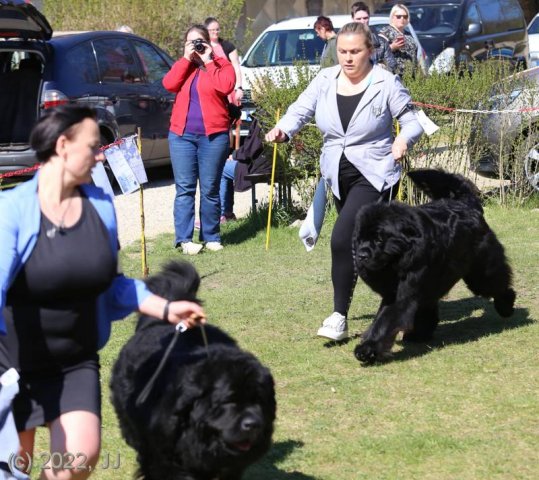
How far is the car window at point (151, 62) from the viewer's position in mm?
12961

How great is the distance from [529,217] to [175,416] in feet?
25.9

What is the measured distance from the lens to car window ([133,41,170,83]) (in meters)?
13.0

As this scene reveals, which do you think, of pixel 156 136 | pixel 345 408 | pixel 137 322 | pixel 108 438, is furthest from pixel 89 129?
pixel 156 136

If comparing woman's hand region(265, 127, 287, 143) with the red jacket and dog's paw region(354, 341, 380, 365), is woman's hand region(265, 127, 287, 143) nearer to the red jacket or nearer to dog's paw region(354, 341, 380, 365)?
dog's paw region(354, 341, 380, 365)

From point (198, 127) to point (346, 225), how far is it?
3.49m

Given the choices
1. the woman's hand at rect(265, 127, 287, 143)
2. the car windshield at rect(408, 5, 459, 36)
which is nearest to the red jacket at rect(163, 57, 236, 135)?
the woman's hand at rect(265, 127, 287, 143)

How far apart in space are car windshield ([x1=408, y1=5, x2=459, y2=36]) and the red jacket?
8.71 metres

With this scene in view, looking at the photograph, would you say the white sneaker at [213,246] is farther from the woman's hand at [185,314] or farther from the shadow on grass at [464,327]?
the woman's hand at [185,314]

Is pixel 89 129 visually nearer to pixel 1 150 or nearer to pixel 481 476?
pixel 481 476

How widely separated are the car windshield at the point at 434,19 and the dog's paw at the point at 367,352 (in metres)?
12.2

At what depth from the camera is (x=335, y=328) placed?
637 cm

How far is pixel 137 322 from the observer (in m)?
4.16

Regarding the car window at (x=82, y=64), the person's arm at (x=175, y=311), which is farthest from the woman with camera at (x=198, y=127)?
the person's arm at (x=175, y=311)

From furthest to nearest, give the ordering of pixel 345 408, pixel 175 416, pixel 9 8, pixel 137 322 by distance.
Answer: pixel 9 8 → pixel 345 408 → pixel 137 322 → pixel 175 416
